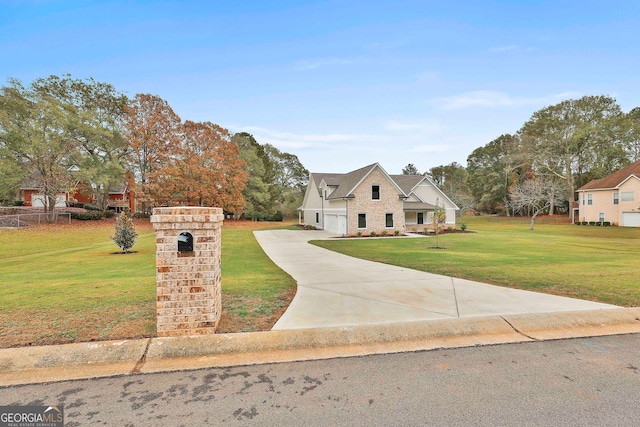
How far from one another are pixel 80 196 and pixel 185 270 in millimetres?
51466

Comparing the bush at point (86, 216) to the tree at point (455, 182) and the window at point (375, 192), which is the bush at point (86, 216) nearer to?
the window at point (375, 192)

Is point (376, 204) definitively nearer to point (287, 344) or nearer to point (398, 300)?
point (398, 300)

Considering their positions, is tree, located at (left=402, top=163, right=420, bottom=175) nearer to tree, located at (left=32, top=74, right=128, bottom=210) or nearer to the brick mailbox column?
tree, located at (left=32, top=74, right=128, bottom=210)

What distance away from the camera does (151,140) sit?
1316 inches


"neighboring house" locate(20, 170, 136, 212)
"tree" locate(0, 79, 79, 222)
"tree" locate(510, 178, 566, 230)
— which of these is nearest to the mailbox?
"tree" locate(0, 79, 79, 222)

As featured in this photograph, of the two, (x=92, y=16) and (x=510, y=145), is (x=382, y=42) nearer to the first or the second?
(x=92, y=16)

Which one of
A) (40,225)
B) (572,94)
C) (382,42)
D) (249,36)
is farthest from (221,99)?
(572,94)

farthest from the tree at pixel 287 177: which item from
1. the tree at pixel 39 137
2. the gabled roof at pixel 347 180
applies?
the tree at pixel 39 137

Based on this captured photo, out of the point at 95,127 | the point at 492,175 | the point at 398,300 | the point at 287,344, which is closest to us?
the point at 287,344

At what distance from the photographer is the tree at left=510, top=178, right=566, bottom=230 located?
36719 mm

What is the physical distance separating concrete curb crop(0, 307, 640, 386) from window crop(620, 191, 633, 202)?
139 feet

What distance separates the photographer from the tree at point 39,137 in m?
25.3

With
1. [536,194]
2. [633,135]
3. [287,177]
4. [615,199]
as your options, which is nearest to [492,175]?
[536,194]

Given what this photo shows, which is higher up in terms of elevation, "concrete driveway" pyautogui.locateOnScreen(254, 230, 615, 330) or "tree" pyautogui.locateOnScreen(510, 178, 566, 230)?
"tree" pyautogui.locateOnScreen(510, 178, 566, 230)
